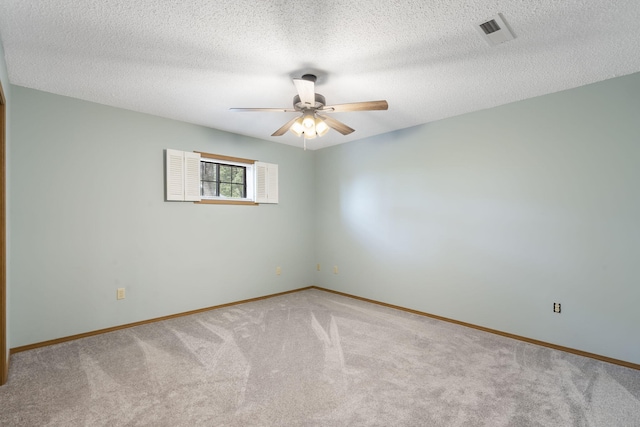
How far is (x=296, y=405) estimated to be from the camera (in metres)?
1.96

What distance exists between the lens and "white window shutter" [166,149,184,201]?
3643 millimetres

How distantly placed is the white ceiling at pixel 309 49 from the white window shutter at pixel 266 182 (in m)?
1.42

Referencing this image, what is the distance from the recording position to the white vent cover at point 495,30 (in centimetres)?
188

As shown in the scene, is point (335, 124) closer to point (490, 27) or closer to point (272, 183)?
point (490, 27)

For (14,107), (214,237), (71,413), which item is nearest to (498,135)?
(214,237)

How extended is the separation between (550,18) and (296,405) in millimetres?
2895

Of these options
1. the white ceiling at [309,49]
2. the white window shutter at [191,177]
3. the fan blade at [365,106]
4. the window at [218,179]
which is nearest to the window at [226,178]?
the window at [218,179]

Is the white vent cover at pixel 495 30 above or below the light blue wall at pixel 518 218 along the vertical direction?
above

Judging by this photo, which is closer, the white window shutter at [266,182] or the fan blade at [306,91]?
the fan blade at [306,91]

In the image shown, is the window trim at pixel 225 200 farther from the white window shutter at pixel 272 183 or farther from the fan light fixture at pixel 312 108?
the fan light fixture at pixel 312 108

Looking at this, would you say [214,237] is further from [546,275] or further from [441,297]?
[546,275]

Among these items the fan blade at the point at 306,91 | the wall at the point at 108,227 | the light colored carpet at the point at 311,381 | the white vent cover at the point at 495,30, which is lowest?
the light colored carpet at the point at 311,381

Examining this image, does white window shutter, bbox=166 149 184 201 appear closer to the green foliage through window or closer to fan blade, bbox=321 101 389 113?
the green foliage through window

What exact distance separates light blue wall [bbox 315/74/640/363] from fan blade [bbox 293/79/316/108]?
1953 mm
